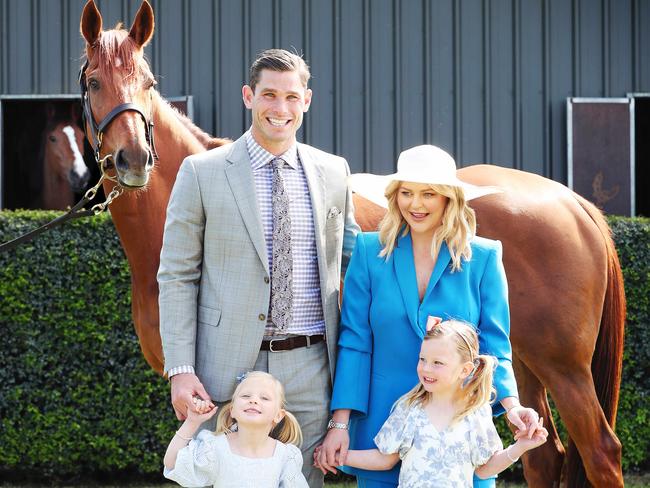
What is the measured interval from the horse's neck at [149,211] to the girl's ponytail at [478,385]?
1.67 m

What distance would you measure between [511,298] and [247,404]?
76.9 inches

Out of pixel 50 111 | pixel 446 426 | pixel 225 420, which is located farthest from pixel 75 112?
pixel 446 426

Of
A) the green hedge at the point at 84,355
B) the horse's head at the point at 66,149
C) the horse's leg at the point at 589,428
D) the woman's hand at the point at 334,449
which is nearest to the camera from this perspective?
the woman's hand at the point at 334,449

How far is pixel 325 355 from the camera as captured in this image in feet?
9.27

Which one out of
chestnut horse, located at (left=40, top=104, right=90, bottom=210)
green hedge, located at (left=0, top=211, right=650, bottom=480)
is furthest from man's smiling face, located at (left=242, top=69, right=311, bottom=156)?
chestnut horse, located at (left=40, top=104, right=90, bottom=210)

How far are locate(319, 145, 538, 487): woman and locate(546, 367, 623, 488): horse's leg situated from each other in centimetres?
138

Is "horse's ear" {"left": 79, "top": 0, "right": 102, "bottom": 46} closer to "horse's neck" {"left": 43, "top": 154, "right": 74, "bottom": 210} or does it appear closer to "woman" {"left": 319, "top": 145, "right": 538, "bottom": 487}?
"woman" {"left": 319, "top": 145, "right": 538, "bottom": 487}

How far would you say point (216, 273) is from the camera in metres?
2.72

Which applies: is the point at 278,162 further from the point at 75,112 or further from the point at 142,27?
the point at 75,112

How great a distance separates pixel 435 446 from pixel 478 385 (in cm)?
22

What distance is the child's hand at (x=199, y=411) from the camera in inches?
100

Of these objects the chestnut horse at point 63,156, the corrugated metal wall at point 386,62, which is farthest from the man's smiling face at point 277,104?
the chestnut horse at point 63,156

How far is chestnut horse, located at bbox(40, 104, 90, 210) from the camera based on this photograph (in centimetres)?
795

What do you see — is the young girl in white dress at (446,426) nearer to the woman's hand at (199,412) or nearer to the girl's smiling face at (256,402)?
the girl's smiling face at (256,402)
